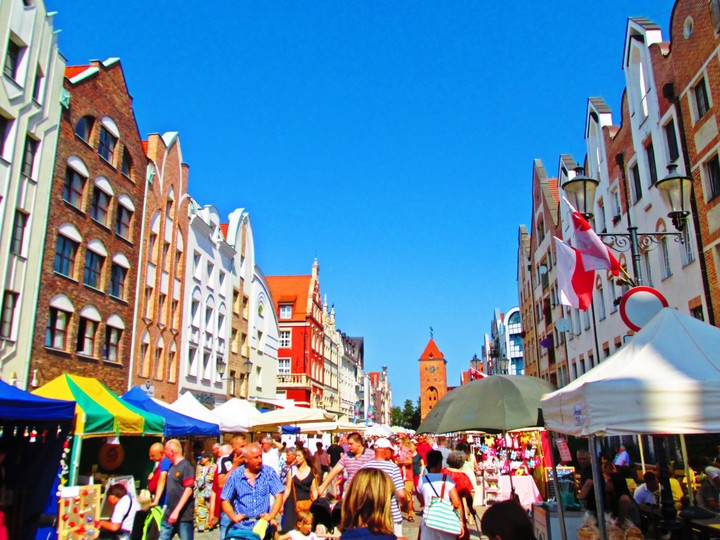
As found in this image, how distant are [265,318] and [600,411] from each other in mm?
42786

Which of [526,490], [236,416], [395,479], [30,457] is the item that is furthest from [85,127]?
[395,479]

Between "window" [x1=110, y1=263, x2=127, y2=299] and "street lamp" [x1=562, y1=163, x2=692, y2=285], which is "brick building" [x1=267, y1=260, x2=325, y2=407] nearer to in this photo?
"window" [x1=110, y1=263, x2=127, y2=299]

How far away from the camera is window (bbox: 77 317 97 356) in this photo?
73.1 ft

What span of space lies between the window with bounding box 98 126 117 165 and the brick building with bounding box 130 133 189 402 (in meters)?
3.21

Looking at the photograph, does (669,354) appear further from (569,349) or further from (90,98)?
(569,349)

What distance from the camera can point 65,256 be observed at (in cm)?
2128

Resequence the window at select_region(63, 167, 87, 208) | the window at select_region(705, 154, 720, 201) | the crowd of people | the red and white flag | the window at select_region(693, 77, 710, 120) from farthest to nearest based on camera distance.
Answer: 1. the window at select_region(63, 167, 87, 208)
2. the window at select_region(693, 77, 710, 120)
3. the window at select_region(705, 154, 720, 201)
4. the red and white flag
5. the crowd of people

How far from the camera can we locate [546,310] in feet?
133

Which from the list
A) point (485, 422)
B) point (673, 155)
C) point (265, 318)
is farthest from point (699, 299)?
point (265, 318)

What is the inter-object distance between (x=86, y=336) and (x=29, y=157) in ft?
22.2

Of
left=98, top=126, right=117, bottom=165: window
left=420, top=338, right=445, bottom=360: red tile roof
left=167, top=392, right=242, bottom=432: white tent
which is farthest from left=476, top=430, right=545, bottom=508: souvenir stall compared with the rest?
left=420, top=338, right=445, bottom=360: red tile roof

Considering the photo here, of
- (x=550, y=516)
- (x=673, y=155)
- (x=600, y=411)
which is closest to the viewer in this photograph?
(x=600, y=411)

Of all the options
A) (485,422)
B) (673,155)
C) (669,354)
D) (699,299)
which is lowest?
(485,422)

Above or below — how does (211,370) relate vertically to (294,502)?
above
